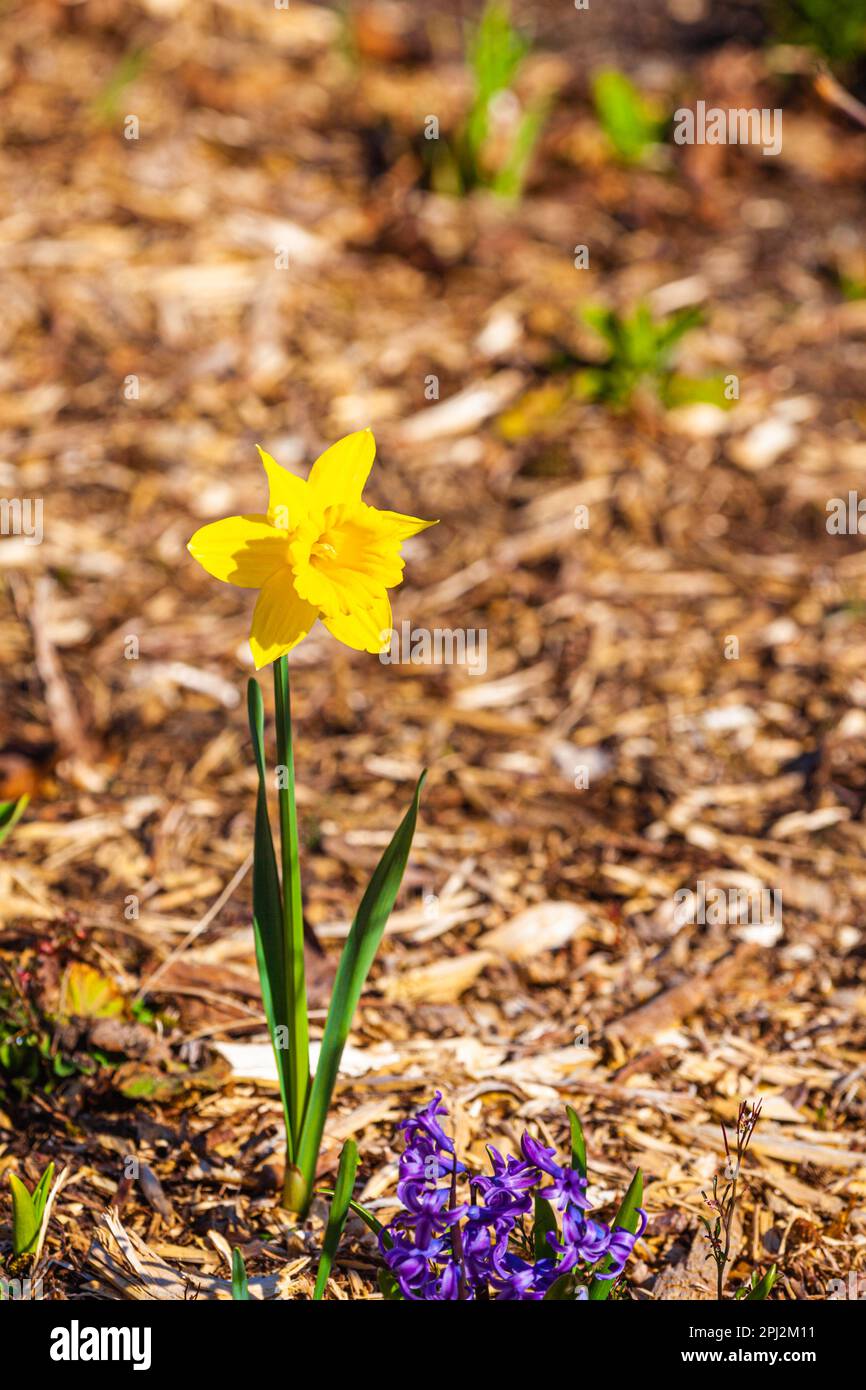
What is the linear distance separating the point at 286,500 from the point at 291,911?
1.76 feet

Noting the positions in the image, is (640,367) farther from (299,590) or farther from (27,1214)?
(27,1214)

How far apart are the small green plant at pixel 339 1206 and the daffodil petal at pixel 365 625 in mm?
626

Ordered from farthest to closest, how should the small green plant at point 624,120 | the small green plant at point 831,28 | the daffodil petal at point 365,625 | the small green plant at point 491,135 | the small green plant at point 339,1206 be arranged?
1. the small green plant at point 831,28
2. the small green plant at point 624,120
3. the small green plant at point 491,135
4. the small green plant at point 339,1206
5. the daffodil petal at point 365,625

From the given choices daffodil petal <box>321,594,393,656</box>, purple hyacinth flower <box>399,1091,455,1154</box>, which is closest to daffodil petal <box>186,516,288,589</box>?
daffodil petal <box>321,594,393,656</box>

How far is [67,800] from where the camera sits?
2.81 meters

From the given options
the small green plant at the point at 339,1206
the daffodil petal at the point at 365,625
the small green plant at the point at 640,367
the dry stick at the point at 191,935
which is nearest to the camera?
the daffodil petal at the point at 365,625

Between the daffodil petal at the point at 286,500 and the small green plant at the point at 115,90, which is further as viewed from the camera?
the small green plant at the point at 115,90

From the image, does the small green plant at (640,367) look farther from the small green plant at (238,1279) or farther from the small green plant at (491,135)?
the small green plant at (238,1279)

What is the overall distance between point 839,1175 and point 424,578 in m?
1.90

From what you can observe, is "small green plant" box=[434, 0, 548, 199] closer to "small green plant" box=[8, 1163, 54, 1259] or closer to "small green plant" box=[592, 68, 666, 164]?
"small green plant" box=[592, 68, 666, 164]

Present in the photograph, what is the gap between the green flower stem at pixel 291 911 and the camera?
169 cm

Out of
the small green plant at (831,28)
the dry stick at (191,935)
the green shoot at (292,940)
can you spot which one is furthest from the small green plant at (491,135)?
the green shoot at (292,940)

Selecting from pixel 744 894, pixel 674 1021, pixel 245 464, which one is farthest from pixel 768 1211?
pixel 245 464

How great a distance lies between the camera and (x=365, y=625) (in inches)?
62.4
